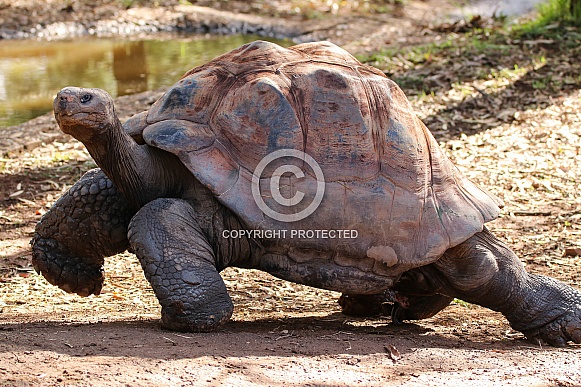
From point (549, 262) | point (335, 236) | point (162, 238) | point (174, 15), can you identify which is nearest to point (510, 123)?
point (549, 262)

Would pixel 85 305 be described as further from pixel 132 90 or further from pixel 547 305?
pixel 132 90

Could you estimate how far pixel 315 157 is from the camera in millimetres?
4734

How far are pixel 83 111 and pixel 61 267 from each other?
1.42 metres

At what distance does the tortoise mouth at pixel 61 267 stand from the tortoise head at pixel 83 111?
1.15 metres

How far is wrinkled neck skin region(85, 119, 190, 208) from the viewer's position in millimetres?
4711

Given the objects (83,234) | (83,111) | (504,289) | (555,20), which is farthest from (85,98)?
(555,20)

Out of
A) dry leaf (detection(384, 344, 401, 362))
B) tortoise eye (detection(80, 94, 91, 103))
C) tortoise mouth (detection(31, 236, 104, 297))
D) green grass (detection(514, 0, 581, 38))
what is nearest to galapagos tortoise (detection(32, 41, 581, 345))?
tortoise eye (detection(80, 94, 91, 103))

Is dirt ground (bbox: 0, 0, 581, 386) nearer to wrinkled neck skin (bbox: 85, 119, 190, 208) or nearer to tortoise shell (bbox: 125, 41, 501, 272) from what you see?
tortoise shell (bbox: 125, 41, 501, 272)

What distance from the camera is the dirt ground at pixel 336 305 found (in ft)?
12.2

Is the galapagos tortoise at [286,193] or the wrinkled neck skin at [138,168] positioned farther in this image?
the wrinkled neck skin at [138,168]

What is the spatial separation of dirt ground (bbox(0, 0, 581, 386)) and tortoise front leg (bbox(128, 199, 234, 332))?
13 cm

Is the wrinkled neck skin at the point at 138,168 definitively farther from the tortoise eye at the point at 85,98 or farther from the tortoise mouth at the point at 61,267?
the tortoise mouth at the point at 61,267

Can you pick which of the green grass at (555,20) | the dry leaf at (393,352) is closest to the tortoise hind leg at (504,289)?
the dry leaf at (393,352)

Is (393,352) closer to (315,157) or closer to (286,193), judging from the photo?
(286,193)
